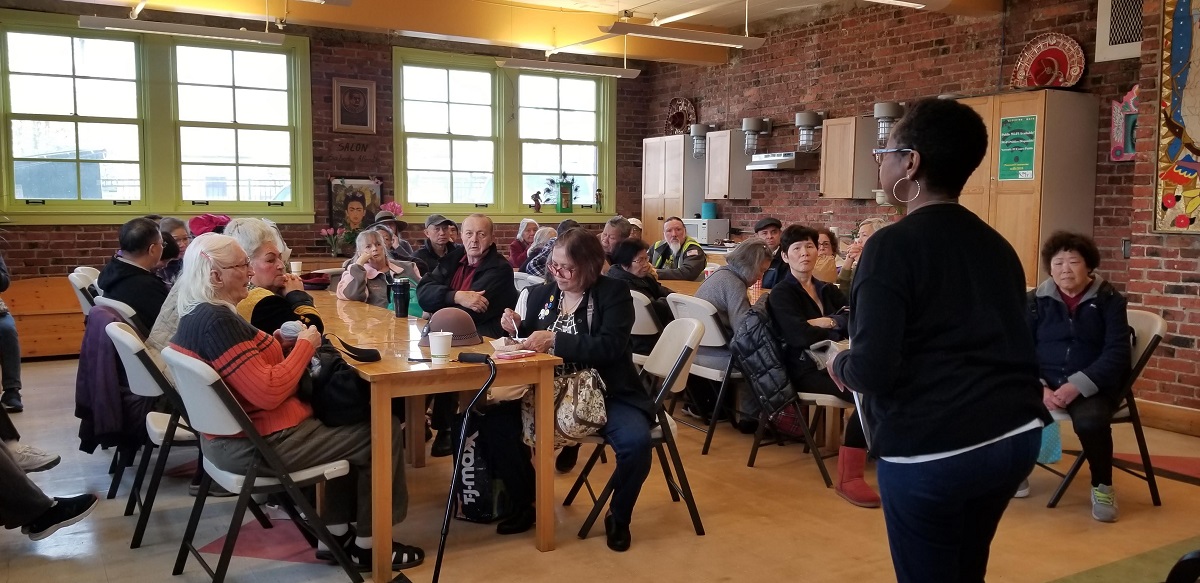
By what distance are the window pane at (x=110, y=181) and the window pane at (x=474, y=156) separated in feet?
11.1

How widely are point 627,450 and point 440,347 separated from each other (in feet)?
2.64

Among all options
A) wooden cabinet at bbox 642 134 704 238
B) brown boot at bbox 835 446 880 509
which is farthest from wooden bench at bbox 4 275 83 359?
brown boot at bbox 835 446 880 509

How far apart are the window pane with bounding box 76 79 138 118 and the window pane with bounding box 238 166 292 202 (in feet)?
3.88

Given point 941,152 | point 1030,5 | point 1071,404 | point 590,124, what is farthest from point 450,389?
point 590,124

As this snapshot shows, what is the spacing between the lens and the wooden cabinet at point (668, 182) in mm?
10883

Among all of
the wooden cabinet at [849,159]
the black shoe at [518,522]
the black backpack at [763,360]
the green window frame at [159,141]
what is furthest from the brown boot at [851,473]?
the green window frame at [159,141]

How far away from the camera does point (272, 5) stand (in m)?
8.03

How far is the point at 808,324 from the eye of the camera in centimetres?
446

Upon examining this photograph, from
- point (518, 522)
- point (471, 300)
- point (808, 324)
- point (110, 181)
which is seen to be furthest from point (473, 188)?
point (518, 522)

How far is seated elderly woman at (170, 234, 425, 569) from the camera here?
290 cm

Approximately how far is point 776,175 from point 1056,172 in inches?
134

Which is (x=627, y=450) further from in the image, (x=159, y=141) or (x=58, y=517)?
Result: (x=159, y=141)

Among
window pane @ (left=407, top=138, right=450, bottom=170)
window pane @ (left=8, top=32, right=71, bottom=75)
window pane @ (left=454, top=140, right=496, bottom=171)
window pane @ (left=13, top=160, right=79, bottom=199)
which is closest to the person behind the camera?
window pane @ (left=8, top=32, right=71, bottom=75)

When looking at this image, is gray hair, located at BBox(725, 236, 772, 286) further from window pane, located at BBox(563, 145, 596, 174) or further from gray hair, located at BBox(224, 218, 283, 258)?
window pane, located at BBox(563, 145, 596, 174)
